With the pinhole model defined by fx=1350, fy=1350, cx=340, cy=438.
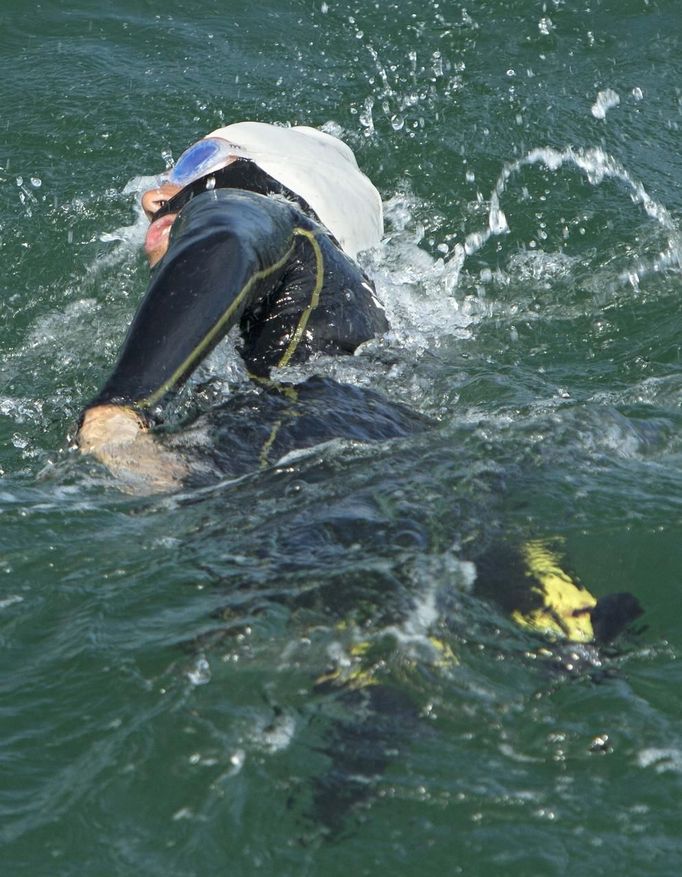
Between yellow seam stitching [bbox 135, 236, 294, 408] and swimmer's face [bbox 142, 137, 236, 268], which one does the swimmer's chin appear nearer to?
swimmer's face [bbox 142, 137, 236, 268]

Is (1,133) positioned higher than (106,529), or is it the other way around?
(106,529)

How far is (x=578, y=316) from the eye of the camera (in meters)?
5.64

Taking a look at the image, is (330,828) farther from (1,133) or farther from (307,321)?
(1,133)

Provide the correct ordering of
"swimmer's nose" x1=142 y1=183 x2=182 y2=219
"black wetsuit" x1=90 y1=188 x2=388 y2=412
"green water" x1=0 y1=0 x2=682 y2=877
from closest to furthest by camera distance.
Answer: "green water" x1=0 y1=0 x2=682 y2=877 → "black wetsuit" x1=90 y1=188 x2=388 y2=412 → "swimmer's nose" x1=142 y1=183 x2=182 y2=219

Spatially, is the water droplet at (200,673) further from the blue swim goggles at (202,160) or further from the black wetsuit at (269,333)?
the blue swim goggles at (202,160)

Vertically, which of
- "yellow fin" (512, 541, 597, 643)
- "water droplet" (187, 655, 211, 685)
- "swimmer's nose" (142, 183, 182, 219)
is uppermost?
"swimmer's nose" (142, 183, 182, 219)

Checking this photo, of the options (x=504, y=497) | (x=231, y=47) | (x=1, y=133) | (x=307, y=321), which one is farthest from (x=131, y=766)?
(x=231, y=47)

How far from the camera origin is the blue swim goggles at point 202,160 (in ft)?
16.0

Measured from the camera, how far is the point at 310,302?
14.5ft

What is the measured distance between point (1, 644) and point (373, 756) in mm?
975

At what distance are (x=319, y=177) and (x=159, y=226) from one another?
675 mm

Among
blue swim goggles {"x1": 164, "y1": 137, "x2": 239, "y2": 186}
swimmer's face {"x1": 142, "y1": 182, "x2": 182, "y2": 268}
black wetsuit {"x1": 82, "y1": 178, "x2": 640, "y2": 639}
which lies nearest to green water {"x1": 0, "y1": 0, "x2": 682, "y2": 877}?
black wetsuit {"x1": 82, "y1": 178, "x2": 640, "y2": 639}

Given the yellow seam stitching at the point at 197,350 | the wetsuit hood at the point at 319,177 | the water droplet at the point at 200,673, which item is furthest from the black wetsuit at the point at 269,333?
the water droplet at the point at 200,673

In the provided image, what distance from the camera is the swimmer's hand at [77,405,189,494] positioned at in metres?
3.74
